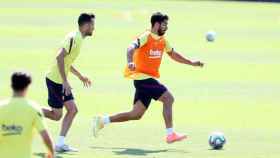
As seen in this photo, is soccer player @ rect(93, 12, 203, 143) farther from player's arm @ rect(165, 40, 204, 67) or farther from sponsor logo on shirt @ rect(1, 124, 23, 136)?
sponsor logo on shirt @ rect(1, 124, 23, 136)

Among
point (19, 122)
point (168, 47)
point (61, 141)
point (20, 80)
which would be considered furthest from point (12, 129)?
point (168, 47)

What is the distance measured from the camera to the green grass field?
15.0 m

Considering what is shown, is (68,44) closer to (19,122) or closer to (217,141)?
(217,141)

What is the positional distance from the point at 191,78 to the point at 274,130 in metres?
8.09

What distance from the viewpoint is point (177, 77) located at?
24.6 m

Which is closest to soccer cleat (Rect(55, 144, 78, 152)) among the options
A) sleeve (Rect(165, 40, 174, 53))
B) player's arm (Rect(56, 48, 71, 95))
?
player's arm (Rect(56, 48, 71, 95))

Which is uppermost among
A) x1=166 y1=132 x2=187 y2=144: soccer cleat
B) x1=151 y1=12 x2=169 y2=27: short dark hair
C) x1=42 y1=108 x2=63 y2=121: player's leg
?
x1=151 y1=12 x2=169 y2=27: short dark hair

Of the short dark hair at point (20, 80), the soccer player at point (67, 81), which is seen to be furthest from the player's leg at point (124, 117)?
the short dark hair at point (20, 80)

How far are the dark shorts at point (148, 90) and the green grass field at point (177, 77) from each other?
75 cm

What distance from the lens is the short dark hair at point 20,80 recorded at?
8.73 metres

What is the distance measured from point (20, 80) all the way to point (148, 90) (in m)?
5.98

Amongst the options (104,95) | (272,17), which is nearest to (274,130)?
(104,95)

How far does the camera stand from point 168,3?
5931 centimetres

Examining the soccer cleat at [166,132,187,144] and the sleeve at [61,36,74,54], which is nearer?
the sleeve at [61,36,74,54]
